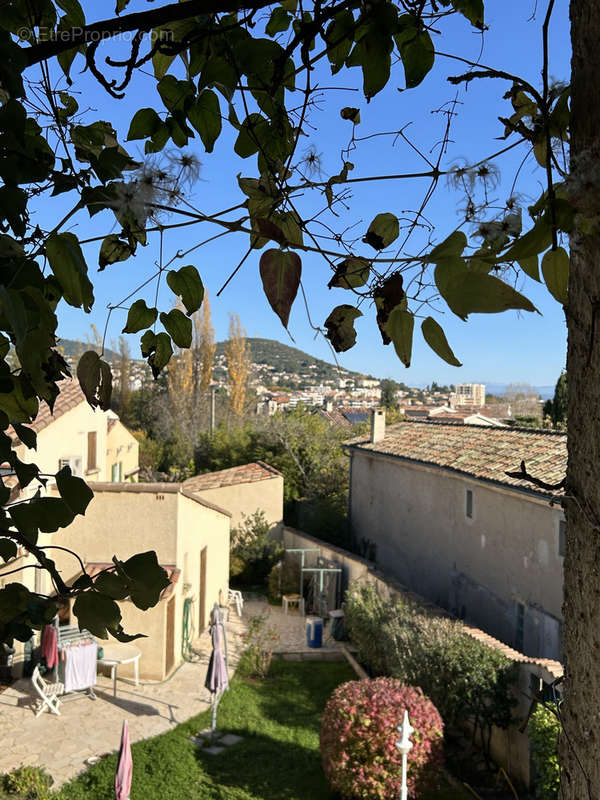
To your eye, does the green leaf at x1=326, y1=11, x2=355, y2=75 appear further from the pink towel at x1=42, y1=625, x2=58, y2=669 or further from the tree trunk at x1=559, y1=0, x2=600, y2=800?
the pink towel at x1=42, y1=625, x2=58, y2=669

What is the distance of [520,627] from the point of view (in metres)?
10.1

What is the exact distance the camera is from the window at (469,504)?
12055 millimetres

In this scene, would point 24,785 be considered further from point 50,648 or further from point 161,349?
point 161,349

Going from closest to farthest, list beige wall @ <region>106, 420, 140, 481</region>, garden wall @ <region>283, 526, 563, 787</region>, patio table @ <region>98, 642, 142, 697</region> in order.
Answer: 1. garden wall @ <region>283, 526, 563, 787</region>
2. patio table @ <region>98, 642, 142, 697</region>
3. beige wall @ <region>106, 420, 140, 481</region>

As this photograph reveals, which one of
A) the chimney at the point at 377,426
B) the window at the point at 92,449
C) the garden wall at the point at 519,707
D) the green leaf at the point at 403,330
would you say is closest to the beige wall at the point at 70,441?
the window at the point at 92,449

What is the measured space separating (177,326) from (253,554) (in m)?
16.5

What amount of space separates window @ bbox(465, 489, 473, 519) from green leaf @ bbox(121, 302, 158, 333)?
38.3ft

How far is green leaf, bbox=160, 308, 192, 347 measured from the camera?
1.03 metres

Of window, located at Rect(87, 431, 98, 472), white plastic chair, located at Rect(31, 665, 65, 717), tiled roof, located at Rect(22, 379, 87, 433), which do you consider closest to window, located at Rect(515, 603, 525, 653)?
white plastic chair, located at Rect(31, 665, 65, 717)

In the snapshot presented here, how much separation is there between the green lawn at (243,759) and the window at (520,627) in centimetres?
292

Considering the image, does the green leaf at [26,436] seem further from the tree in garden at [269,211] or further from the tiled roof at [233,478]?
the tiled roof at [233,478]

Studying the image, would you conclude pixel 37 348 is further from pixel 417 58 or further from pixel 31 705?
pixel 31 705

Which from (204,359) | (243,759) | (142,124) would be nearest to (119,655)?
(243,759)

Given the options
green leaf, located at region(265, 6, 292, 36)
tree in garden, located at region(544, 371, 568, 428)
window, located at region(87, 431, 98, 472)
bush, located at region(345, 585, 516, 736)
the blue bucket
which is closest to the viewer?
green leaf, located at region(265, 6, 292, 36)
